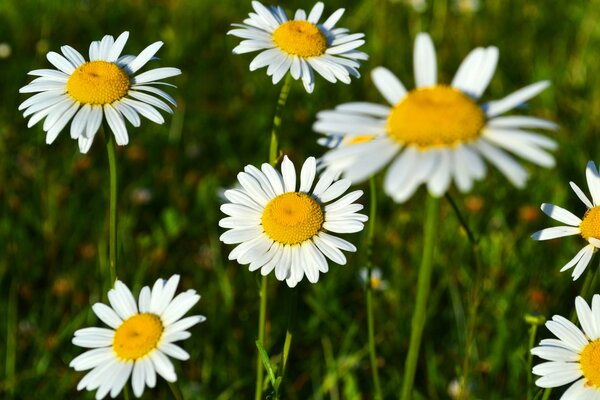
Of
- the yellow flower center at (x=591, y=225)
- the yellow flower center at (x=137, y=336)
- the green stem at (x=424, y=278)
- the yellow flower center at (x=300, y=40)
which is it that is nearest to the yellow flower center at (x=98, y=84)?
the yellow flower center at (x=300, y=40)

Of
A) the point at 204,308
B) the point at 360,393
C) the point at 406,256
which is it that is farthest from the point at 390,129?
the point at 406,256

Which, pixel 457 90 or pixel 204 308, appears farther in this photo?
pixel 204 308

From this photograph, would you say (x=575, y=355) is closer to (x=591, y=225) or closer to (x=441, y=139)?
(x=591, y=225)

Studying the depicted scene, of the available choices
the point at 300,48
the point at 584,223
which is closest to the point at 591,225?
the point at 584,223

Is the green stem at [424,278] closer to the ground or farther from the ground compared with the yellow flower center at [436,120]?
closer to the ground

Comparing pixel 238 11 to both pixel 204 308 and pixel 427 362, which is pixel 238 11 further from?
pixel 427 362

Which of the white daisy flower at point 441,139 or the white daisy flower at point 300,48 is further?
the white daisy flower at point 300,48

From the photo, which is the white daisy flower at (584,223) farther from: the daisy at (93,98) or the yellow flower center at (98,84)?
the yellow flower center at (98,84)
